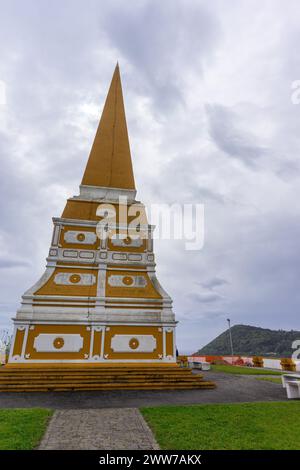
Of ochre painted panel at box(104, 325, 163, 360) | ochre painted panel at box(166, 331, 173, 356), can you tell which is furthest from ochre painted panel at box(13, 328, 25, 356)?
→ ochre painted panel at box(166, 331, 173, 356)

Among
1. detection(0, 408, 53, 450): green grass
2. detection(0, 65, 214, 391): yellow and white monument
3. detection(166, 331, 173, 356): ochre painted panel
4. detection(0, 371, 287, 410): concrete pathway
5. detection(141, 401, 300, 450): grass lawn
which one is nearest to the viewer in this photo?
detection(0, 408, 53, 450): green grass

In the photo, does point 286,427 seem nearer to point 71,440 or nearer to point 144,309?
point 71,440

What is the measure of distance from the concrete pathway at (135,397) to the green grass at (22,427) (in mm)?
1071

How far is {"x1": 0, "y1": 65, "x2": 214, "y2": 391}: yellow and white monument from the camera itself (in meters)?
12.2

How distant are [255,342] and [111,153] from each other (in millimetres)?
72550

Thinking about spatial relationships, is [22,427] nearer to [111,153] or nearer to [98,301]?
[98,301]

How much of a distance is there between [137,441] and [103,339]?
8.28 meters

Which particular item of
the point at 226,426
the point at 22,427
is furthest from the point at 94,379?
the point at 226,426

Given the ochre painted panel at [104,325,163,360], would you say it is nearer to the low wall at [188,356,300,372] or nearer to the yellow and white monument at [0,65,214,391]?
the yellow and white monument at [0,65,214,391]

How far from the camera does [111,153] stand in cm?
1878

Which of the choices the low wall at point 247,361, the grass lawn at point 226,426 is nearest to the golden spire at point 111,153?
the grass lawn at point 226,426

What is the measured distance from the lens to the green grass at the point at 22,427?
4.49 meters

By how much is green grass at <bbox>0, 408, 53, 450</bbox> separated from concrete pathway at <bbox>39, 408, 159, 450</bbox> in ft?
0.53
